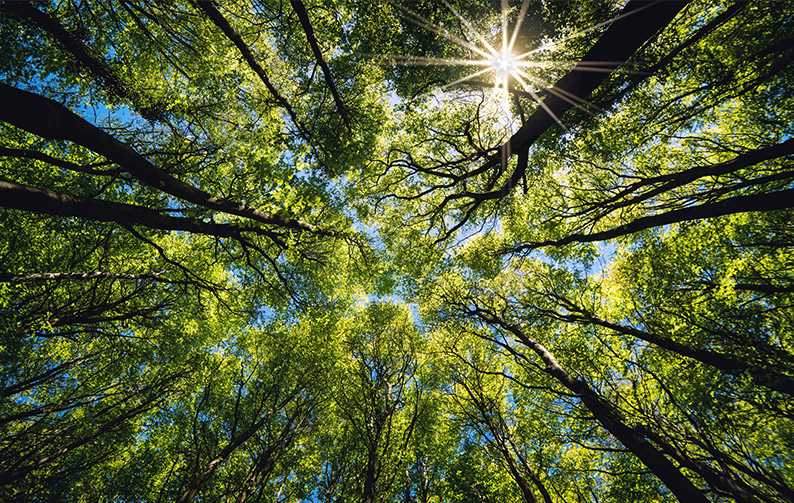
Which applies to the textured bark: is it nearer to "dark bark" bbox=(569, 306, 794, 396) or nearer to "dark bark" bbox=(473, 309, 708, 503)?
"dark bark" bbox=(473, 309, 708, 503)

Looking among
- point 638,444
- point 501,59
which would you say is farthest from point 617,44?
point 501,59

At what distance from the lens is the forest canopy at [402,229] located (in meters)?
4.82

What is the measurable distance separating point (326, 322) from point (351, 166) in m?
5.69

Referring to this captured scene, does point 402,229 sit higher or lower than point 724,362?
higher

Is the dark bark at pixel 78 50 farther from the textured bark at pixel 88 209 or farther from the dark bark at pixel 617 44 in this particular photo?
the dark bark at pixel 617 44

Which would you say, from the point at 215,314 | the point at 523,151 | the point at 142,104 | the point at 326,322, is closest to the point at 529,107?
the point at 523,151

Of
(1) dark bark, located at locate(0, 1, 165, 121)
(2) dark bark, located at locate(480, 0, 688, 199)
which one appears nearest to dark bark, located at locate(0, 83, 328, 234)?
(1) dark bark, located at locate(0, 1, 165, 121)

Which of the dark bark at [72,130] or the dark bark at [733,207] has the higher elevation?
the dark bark at [733,207]

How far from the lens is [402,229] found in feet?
36.4

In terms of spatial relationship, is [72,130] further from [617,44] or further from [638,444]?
[638,444]

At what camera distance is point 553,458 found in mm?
12750

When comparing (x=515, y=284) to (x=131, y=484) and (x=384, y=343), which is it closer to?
(x=384, y=343)

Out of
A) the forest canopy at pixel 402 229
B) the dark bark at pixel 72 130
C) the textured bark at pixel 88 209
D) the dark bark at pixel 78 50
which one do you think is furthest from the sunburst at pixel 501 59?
the textured bark at pixel 88 209

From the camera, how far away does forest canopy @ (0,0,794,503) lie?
190 inches
